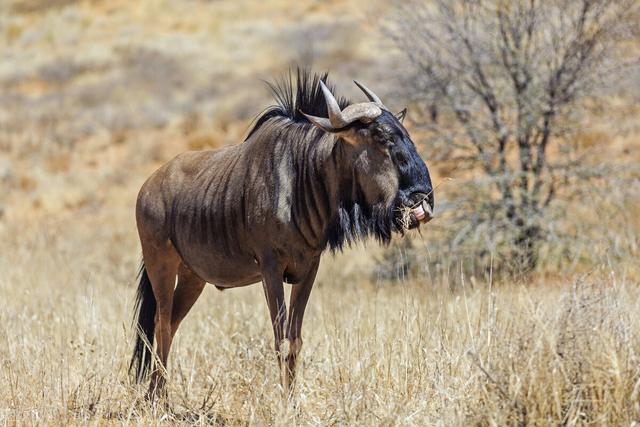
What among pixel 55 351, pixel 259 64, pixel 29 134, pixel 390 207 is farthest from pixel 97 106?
pixel 390 207

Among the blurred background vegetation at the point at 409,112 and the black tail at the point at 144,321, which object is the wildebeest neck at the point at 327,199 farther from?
the black tail at the point at 144,321

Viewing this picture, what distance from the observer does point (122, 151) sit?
25.7 meters

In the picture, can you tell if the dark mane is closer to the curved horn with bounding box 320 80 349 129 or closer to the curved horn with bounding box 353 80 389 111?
the curved horn with bounding box 353 80 389 111

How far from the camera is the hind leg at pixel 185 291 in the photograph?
649 centimetres

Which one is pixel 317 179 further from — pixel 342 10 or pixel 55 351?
pixel 342 10

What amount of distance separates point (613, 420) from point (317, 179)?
2145mm

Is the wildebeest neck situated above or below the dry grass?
above

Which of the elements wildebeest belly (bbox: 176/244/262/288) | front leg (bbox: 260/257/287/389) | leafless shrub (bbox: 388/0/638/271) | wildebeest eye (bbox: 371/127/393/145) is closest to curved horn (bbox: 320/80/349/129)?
wildebeest eye (bbox: 371/127/393/145)

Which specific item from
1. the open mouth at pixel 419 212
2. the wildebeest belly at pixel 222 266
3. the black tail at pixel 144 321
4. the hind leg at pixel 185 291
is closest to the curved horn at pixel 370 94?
the open mouth at pixel 419 212

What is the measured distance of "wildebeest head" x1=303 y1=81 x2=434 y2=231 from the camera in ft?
16.3

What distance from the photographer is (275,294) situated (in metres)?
5.27

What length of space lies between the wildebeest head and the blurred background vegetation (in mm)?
345

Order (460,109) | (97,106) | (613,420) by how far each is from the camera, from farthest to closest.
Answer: (97,106) → (460,109) → (613,420)

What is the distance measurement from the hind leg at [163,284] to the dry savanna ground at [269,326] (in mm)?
289
